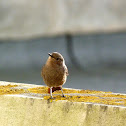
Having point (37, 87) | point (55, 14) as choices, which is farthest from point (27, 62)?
point (37, 87)

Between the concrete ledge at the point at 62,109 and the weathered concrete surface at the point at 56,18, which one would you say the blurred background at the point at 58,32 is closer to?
the weathered concrete surface at the point at 56,18

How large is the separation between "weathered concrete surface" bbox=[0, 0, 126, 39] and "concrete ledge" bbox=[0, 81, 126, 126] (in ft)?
17.2

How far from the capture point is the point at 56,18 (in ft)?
25.2

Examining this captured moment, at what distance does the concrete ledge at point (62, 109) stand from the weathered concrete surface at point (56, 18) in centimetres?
525

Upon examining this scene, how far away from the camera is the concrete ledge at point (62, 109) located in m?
2.12

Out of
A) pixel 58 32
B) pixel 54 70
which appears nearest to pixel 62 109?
pixel 54 70

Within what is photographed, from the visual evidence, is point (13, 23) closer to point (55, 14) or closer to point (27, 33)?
point (27, 33)

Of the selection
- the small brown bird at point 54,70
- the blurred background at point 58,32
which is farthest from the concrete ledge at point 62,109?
the blurred background at point 58,32

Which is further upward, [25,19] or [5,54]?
[25,19]

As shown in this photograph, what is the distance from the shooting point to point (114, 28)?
8086 millimetres

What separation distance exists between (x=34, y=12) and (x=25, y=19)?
9.6 inches

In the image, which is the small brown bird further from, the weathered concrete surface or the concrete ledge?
the weathered concrete surface

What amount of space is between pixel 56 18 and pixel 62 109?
5601mm

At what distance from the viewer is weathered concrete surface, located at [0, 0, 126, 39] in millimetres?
7613
